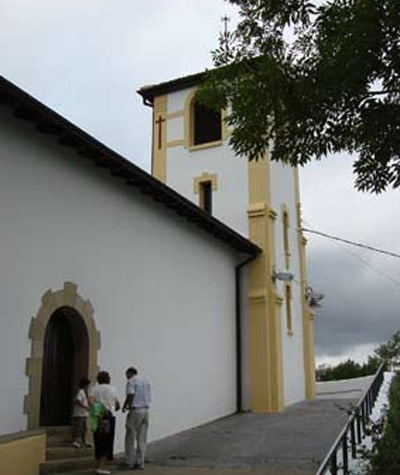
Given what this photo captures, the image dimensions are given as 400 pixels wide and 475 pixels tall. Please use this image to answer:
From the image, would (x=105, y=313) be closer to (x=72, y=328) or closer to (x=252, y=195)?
(x=72, y=328)

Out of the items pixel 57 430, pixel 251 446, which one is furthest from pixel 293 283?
pixel 57 430

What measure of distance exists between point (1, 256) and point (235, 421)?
8.94m

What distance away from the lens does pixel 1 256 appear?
33.5 feet

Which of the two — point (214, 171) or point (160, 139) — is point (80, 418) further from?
point (160, 139)

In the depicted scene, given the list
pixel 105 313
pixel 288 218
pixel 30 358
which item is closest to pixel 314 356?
pixel 288 218

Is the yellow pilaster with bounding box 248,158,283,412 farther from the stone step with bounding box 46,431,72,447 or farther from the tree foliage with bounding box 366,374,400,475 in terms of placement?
the tree foliage with bounding box 366,374,400,475

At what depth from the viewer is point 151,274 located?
14578mm

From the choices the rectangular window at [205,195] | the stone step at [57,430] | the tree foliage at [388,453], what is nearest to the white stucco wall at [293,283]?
the rectangular window at [205,195]

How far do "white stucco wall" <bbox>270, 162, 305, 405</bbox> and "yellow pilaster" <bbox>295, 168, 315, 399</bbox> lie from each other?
30cm

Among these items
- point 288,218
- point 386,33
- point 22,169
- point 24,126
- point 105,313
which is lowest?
point 105,313

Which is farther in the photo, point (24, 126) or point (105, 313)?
point (105, 313)

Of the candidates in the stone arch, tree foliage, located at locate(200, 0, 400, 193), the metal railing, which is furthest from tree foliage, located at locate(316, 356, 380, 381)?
tree foliage, located at locate(200, 0, 400, 193)

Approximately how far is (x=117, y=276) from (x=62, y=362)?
6.75 ft

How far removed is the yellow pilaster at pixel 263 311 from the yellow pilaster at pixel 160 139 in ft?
11.8
